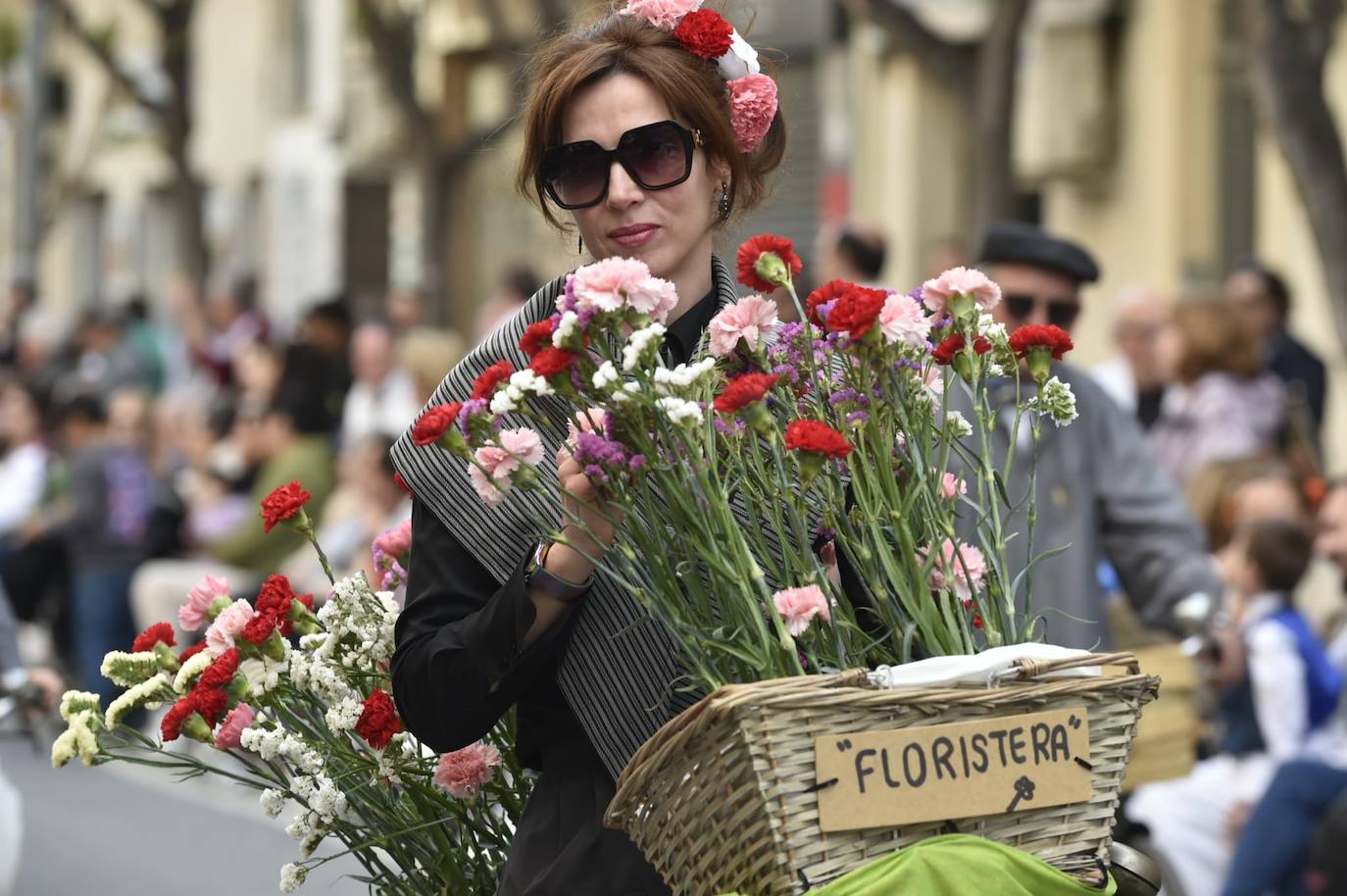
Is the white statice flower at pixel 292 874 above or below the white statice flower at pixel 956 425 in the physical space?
below

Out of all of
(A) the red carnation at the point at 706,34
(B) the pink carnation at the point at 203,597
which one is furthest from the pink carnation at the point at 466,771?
(A) the red carnation at the point at 706,34

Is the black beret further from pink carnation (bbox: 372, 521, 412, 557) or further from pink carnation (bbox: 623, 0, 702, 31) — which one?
pink carnation (bbox: 623, 0, 702, 31)

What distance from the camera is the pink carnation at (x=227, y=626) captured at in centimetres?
367

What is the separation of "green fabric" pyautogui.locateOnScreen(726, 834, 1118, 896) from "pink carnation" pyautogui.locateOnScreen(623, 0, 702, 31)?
114cm

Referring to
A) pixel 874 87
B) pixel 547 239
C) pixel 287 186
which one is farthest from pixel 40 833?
pixel 287 186

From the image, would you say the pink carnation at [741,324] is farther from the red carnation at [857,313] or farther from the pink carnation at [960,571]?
the pink carnation at [960,571]

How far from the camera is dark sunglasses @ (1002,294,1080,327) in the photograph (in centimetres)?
645

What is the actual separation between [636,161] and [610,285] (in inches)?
17.3

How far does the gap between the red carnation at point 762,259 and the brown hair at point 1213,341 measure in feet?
23.9

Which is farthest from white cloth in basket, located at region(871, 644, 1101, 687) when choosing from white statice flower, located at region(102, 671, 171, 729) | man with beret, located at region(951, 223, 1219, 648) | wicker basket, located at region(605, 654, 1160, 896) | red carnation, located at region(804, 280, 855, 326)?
man with beret, located at region(951, 223, 1219, 648)

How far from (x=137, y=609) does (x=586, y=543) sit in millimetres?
11348

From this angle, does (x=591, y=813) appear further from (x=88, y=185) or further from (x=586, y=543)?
(x=88, y=185)

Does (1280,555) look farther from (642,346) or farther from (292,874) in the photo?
(642,346)

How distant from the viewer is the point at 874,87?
24219 mm
